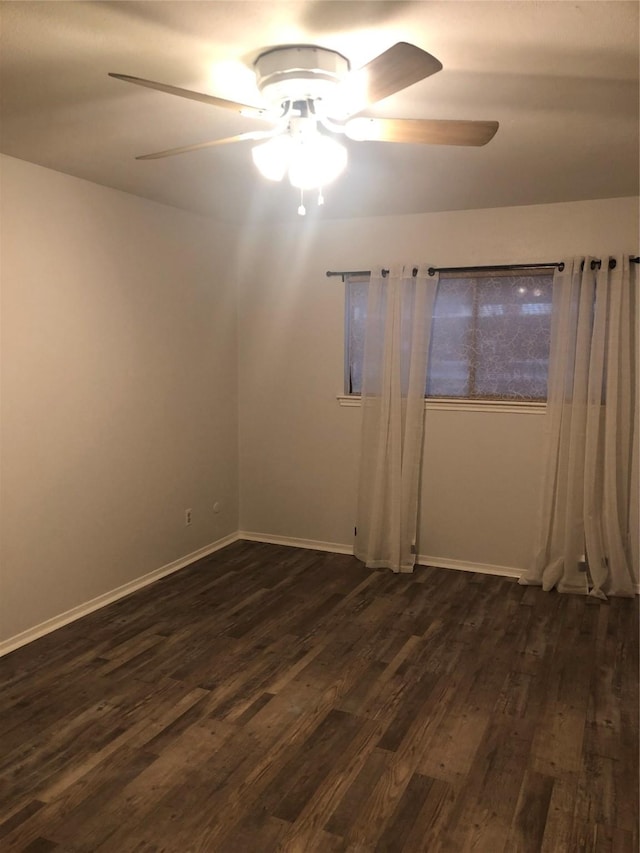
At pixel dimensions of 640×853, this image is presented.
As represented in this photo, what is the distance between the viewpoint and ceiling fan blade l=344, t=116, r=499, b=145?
2127mm

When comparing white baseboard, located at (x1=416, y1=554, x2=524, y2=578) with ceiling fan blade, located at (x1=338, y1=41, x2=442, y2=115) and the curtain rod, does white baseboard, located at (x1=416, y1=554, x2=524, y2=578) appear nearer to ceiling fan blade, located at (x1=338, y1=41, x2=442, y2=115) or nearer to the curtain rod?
the curtain rod

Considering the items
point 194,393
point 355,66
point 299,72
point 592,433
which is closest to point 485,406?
point 592,433

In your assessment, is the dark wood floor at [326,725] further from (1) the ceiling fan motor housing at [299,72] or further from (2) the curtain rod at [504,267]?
(1) the ceiling fan motor housing at [299,72]

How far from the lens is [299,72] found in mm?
2168

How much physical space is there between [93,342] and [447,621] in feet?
8.47

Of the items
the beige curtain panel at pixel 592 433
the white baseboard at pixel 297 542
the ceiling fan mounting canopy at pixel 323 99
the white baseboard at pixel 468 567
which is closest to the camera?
the ceiling fan mounting canopy at pixel 323 99

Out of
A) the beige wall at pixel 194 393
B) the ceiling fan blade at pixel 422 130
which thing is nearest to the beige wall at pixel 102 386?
the beige wall at pixel 194 393

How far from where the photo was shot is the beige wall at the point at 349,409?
14.5ft

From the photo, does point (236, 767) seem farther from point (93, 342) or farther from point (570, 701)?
point (93, 342)

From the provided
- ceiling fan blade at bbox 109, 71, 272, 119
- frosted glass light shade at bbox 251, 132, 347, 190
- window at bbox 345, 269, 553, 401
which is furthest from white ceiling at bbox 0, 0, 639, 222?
window at bbox 345, 269, 553, 401

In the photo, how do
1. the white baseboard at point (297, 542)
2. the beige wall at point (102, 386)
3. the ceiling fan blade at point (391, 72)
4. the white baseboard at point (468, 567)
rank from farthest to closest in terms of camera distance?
the white baseboard at point (297, 542) < the white baseboard at point (468, 567) < the beige wall at point (102, 386) < the ceiling fan blade at point (391, 72)

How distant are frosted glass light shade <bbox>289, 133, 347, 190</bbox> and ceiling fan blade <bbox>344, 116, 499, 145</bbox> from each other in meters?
0.10

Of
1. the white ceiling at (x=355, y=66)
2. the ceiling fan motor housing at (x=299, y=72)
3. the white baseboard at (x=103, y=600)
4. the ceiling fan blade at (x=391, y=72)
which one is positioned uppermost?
the white ceiling at (x=355, y=66)

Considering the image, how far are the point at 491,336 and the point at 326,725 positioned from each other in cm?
278
